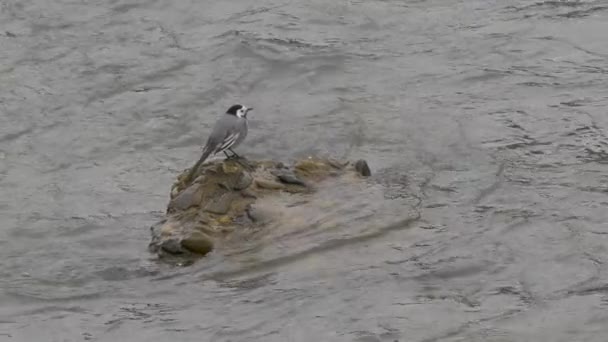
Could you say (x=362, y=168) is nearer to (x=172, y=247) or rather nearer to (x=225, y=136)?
(x=225, y=136)

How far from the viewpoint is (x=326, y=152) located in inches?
518

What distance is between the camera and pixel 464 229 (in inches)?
434

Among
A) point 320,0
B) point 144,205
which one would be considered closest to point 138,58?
point 320,0

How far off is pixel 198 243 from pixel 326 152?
303 centimetres

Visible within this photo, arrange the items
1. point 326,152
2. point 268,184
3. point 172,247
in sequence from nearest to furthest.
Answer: point 172,247 < point 268,184 < point 326,152

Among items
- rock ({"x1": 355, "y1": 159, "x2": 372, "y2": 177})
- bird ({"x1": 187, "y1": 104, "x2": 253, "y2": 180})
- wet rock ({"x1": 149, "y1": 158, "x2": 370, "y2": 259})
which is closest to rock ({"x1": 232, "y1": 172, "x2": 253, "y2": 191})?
wet rock ({"x1": 149, "y1": 158, "x2": 370, "y2": 259})

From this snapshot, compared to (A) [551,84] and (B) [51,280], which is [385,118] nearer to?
(A) [551,84]

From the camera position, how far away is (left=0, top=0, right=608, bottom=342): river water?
980 centimetres

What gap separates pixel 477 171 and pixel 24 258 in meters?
4.39

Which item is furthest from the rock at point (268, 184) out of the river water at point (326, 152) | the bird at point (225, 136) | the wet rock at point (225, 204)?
the river water at point (326, 152)

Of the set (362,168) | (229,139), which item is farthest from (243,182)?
(362,168)

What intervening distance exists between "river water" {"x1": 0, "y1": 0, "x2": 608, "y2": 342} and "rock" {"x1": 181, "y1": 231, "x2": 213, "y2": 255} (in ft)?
0.34

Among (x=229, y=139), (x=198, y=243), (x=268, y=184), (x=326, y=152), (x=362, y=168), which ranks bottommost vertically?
(x=326, y=152)

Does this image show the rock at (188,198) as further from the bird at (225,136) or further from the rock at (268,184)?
the rock at (268,184)
